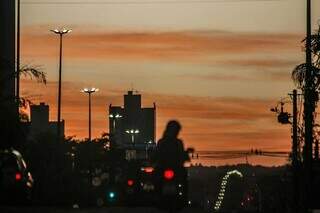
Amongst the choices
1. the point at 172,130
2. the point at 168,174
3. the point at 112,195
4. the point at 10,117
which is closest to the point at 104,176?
the point at 112,195

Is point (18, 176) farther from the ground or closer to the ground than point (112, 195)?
farther from the ground

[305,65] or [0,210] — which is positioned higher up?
[305,65]

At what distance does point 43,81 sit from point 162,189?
13.4 meters

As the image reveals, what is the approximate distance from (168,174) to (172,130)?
0.97 m

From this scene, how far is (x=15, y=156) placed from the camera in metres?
32.0

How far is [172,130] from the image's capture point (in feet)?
72.3

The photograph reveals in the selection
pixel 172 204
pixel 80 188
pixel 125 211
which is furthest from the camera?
pixel 80 188

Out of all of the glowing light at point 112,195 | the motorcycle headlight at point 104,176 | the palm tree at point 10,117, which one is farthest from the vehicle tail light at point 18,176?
the motorcycle headlight at point 104,176

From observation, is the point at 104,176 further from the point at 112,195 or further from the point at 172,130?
the point at 172,130

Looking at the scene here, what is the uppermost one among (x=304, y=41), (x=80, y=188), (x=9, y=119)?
(x=304, y=41)

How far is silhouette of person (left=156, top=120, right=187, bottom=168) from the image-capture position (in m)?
22.0

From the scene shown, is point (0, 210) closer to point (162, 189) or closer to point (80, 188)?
point (162, 189)

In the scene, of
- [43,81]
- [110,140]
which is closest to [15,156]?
[43,81]

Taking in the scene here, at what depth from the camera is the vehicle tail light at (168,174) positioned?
22045 millimetres
